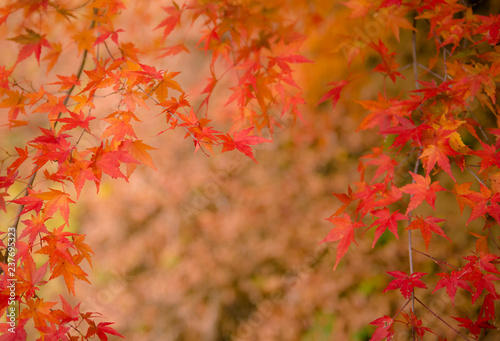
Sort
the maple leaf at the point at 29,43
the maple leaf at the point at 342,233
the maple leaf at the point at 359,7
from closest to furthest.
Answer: the maple leaf at the point at 342,233 < the maple leaf at the point at 29,43 < the maple leaf at the point at 359,7

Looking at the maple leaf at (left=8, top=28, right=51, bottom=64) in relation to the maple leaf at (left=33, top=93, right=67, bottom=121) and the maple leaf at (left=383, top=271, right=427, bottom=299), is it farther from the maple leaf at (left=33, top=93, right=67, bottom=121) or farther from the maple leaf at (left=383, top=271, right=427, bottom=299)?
the maple leaf at (left=383, top=271, right=427, bottom=299)

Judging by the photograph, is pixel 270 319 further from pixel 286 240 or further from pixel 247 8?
pixel 247 8

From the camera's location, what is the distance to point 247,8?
2.09 metres

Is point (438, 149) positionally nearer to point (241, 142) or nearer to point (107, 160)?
point (241, 142)

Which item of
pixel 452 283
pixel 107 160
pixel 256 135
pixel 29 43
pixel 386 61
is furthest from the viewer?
pixel 256 135

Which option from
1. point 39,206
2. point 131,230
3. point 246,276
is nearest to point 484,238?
point 39,206

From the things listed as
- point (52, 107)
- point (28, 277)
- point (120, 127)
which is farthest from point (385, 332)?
point (52, 107)

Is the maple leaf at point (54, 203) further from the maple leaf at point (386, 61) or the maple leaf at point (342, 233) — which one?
the maple leaf at point (386, 61)

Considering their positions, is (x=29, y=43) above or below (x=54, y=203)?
above

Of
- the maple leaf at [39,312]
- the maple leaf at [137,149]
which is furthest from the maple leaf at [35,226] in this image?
the maple leaf at [137,149]

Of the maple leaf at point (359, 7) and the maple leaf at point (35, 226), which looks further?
the maple leaf at point (359, 7)

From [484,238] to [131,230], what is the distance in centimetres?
385

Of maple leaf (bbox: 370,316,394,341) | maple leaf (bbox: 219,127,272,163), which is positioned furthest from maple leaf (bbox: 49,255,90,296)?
maple leaf (bbox: 370,316,394,341)

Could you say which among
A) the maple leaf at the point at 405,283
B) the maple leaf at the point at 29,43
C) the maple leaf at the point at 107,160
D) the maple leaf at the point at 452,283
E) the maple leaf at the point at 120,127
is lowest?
the maple leaf at the point at 452,283
